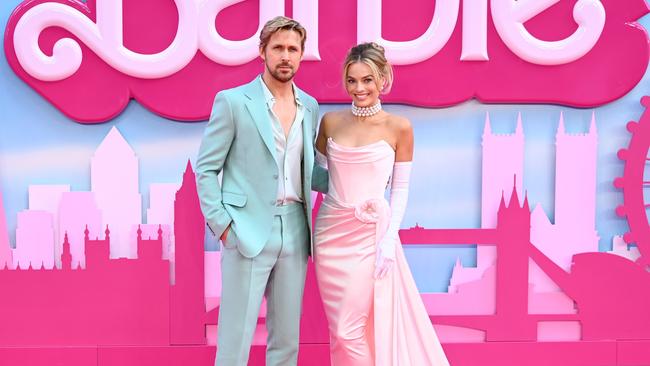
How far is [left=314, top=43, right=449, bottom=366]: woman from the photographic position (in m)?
2.54

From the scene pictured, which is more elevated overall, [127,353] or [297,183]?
[297,183]

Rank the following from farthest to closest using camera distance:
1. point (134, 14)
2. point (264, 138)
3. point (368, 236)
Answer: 1. point (134, 14)
2. point (368, 236)
3. point (264, 138)

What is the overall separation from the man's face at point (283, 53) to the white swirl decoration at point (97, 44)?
913 mm

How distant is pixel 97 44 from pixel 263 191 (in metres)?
1.39

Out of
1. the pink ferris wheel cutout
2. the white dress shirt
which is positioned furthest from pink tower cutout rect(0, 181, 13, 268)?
the pink ferris wheel cutout

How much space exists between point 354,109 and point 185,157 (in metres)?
1.14

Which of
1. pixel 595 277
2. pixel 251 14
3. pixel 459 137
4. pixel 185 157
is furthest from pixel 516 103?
pixel 185 157

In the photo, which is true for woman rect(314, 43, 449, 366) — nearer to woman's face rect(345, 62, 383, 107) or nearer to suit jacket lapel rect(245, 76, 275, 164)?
woman's face rect(345, 62, 383, 107)

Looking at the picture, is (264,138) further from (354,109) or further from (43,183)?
(43,183)

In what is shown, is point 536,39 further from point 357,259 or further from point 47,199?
point 47,199

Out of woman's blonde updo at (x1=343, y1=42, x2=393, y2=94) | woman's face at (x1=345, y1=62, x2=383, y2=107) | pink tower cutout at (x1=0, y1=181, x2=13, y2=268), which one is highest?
woman's blonde updo at (x1=343, y1=42, x2=393, y2=94)

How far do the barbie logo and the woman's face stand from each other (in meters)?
0.72

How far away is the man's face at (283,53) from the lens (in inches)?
93.7

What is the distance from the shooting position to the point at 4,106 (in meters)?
3.23
